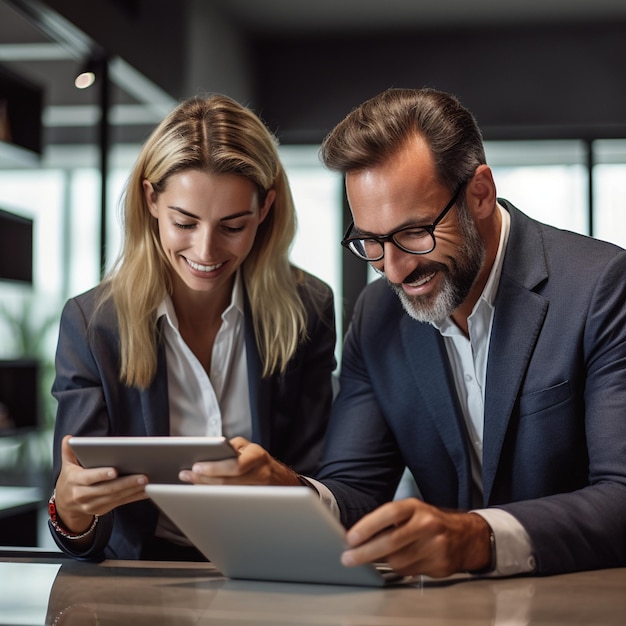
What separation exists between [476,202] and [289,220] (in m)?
0.55

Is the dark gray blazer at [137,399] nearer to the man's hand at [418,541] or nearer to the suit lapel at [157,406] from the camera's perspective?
the suit lapel at [157,406]

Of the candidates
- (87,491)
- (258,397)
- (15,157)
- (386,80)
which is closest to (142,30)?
(15,157)

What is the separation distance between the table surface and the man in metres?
0.19

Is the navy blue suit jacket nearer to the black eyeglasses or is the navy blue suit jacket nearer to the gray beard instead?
the gray beard

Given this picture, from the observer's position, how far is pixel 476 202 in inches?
76.0

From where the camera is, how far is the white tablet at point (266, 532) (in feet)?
4.25

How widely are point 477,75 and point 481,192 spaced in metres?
5.12

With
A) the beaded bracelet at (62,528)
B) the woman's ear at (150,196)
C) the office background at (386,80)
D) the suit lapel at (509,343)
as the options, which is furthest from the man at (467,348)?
the office background at (386,80)

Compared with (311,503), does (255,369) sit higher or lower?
higher

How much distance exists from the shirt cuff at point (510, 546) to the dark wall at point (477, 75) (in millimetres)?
5535

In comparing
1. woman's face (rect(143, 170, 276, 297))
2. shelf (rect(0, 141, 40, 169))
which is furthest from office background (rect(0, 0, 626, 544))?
woman's face (rect(143, 170, 276, 297))

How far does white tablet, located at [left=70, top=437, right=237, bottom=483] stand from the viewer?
4.66ft

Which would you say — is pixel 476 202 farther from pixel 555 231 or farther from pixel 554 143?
pixel 554 143

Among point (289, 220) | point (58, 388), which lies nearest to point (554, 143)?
point (289, 220)
